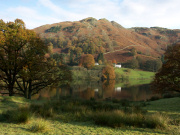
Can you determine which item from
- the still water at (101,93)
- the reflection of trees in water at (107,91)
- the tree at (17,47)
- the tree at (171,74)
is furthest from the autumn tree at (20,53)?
the reflection of trees in water at (107,91)

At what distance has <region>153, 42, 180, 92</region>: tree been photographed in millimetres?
13234

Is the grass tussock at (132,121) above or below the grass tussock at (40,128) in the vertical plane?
below

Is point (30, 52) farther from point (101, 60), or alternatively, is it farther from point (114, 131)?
point (101, 60)

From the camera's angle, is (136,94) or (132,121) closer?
(132,121)

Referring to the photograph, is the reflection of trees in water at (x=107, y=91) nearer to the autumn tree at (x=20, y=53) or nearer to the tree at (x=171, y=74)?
the autumn tree at (x=20, y=53)

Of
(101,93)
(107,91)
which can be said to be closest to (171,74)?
(101,93)

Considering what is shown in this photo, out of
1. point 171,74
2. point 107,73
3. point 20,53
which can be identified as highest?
point 20,53

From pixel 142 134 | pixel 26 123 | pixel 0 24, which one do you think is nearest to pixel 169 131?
pixel 142 134

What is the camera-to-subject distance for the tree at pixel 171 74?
13234 millimetres

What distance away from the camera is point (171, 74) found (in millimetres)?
13633

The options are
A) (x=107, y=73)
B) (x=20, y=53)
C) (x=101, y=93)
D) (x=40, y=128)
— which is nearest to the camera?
(x=40, y=128)

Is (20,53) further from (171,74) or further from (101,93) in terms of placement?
(101,93)

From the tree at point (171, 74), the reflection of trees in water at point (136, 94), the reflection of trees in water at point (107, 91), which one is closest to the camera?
the tree at point (171, 74)

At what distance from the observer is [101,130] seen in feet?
18.8
